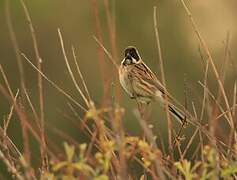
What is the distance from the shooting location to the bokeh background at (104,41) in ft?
65.9

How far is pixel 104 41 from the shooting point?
23.0 m

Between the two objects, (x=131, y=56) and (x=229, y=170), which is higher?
(x=229, y=170)

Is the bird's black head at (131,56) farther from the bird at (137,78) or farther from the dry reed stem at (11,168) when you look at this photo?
the dry reed stem at (11,168)

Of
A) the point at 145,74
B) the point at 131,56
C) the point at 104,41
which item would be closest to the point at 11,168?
the point at 145,74

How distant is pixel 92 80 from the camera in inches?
859

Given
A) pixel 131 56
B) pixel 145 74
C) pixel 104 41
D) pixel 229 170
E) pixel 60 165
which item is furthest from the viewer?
pixel 104 41

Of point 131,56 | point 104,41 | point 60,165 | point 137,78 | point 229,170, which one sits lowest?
point 104,41

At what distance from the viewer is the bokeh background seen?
65.9 feet

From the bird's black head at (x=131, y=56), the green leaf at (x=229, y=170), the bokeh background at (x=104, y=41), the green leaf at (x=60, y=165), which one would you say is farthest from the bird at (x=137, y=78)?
the bokeh background at (x=104, y=41)

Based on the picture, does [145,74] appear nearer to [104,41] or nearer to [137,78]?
[137,78]

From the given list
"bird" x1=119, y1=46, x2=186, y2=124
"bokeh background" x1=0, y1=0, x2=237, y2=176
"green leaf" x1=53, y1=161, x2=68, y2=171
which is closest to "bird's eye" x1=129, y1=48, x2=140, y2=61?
"bird" x1=119, y1=46, x2=186, y2=124

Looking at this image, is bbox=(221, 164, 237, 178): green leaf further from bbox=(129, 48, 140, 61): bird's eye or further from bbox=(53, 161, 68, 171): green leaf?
bbox=(129, 48, 140, 61): bird's eye

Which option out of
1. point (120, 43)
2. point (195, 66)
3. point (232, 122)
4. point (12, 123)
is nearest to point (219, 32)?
point (195, 66)

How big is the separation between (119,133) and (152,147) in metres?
0.23
